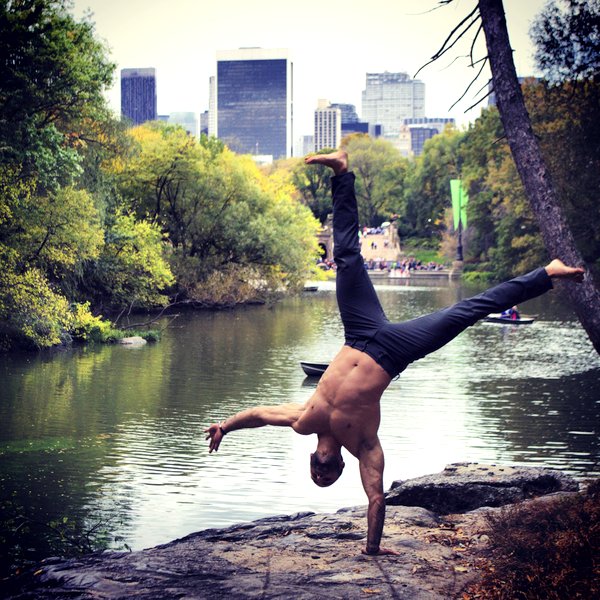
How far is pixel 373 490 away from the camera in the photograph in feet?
24.4

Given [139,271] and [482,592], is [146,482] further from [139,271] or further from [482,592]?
[139,271]

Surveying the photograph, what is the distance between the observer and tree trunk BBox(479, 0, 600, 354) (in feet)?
30.7

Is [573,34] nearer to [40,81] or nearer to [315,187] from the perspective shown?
[40,81]

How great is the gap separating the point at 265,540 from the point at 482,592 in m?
2.37

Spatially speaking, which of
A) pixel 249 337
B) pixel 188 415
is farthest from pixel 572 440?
pixel 249 337

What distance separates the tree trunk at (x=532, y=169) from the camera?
30.7ft

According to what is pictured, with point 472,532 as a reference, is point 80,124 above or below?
above

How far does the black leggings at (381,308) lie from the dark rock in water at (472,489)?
9.39ft

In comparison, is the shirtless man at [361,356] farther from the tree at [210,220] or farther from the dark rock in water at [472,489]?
the tree at [210,220]

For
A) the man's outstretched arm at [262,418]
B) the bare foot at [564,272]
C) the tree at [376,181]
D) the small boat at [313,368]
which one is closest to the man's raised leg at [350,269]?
the man's outstretched arm at [262,418]

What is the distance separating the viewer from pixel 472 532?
825 cm

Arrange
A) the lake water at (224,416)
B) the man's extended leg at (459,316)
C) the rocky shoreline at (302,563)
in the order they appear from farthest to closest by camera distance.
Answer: the lake water at (224,416)
the man's extended leg at (459,316)
the rocky shoreline at (302,563)

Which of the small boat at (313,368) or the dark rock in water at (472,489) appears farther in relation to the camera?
the small boat at (313,368)

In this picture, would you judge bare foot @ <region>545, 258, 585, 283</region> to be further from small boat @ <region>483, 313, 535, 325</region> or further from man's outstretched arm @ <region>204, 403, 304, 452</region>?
small boat @ <region>483, 313, 535, 325</region>
